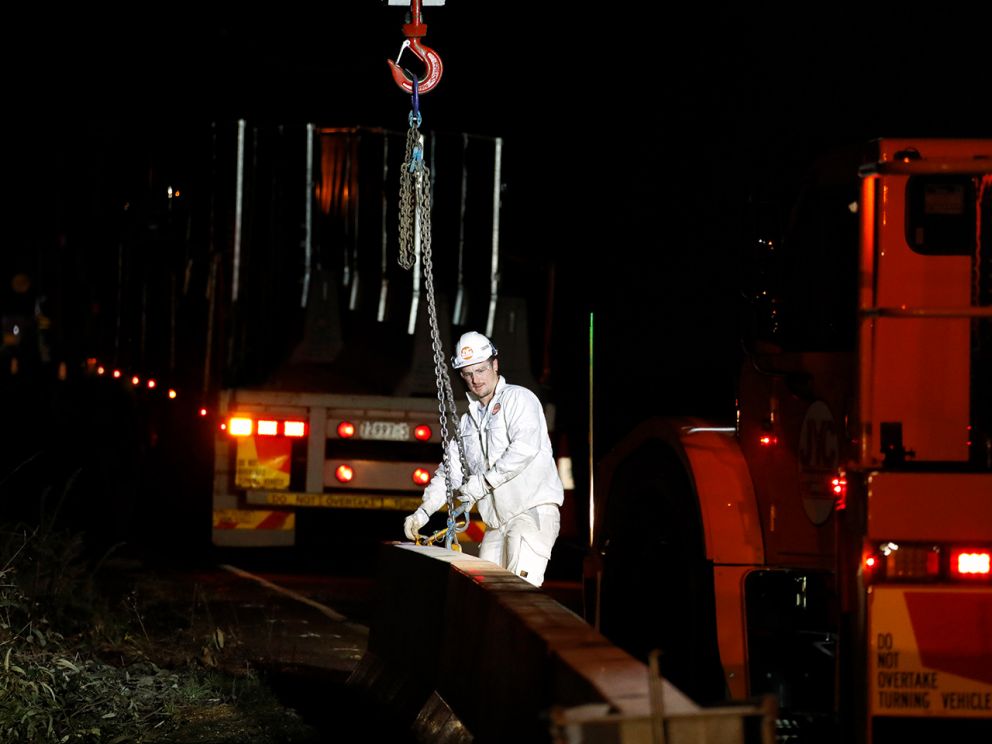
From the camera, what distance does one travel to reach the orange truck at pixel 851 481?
4.83 meters

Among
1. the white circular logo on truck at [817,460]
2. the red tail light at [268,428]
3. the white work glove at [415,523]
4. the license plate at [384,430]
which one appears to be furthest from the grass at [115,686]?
the license plate at [384,430]

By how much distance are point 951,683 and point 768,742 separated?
1415 millimetres

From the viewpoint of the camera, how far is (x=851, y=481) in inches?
201

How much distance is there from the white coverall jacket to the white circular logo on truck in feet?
6.21

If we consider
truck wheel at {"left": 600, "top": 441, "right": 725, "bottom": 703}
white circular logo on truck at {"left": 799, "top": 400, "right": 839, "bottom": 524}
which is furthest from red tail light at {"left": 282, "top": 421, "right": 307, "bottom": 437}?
white circular logo on truck at {"left": 799, "top": 400, "right": 839, "bottom": 524}

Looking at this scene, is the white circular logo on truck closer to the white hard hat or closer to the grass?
the white hard hat

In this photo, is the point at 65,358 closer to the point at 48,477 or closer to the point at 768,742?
the point at 48,477

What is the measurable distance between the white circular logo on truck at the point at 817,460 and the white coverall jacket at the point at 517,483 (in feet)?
6.21

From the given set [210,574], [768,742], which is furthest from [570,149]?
[768,742]

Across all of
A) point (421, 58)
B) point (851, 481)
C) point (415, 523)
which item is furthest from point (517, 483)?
point (851, 481)

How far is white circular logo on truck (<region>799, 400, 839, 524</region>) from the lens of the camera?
5668mm

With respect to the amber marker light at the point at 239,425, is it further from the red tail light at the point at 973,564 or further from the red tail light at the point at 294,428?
the red tail light at the point at 973,564

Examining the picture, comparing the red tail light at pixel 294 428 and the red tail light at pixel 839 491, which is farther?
the red tail light at pixel 294 428

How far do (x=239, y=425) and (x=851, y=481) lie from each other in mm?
7777
